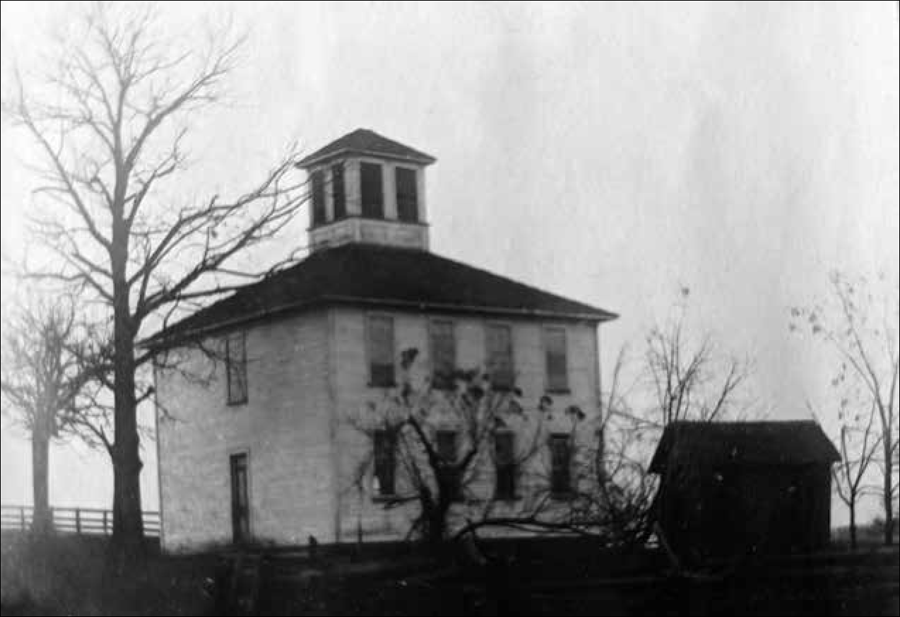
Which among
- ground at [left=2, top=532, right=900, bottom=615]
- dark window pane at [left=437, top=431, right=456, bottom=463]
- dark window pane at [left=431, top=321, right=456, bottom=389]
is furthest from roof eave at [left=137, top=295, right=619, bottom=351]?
ground at [left=2, top=532, right=900, bottom=615]

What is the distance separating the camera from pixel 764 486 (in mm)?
25516

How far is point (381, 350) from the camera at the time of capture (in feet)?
85.7

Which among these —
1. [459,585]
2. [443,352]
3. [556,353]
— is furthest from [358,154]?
[459,585]

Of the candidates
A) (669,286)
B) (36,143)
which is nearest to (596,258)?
(669,286)

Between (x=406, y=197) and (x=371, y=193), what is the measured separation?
29.9 inches

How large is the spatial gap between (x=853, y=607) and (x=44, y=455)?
446 inches

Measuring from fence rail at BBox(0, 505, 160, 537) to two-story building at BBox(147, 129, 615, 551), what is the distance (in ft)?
4.68

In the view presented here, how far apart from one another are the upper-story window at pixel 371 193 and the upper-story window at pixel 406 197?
388 mm

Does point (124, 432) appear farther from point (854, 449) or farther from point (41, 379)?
point (854, 449)

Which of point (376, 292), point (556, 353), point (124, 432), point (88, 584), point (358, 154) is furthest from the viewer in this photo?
point (556, 353)

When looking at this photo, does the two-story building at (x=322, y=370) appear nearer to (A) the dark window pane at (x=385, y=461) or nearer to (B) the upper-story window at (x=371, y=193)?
(A) the dark window pane at (x=385, y=461)

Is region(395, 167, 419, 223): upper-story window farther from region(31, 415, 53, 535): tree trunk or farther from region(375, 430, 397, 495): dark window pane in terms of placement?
region(31, 415, 53, 535): tree trunk

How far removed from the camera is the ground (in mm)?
16484

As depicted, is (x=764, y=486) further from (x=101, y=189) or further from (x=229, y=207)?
(x=101, y=189)
